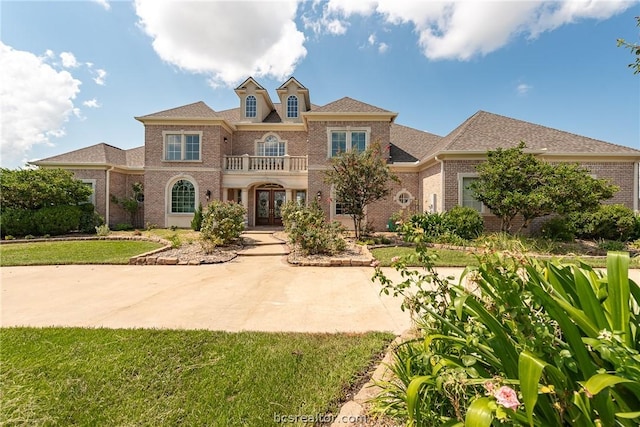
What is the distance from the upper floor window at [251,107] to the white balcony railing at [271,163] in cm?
354

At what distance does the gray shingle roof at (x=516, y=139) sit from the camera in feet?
40.7

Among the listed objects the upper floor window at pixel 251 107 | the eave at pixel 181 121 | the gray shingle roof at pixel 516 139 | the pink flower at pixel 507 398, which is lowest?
the pink flower at pixel 507 398

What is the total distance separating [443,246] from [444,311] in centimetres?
880

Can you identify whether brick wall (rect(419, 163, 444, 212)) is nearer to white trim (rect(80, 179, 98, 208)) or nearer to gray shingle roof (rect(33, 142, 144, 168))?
gray shingle roof (rect(33, 142, 144, 168))

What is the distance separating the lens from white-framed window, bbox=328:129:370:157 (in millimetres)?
14641

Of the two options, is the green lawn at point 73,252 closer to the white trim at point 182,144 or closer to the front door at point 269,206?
the white trim at point 182,144

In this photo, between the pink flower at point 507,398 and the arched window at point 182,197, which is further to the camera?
the arched window at point 182,197

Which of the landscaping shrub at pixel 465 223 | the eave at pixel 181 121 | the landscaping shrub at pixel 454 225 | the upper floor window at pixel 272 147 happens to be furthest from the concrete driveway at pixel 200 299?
the upper floor window at pixel 272 147

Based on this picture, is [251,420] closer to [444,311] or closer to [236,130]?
[444,311]

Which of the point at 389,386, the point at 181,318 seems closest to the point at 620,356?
the point at 389,386

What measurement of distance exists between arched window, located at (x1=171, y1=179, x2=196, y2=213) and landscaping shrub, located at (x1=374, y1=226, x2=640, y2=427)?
1601cm

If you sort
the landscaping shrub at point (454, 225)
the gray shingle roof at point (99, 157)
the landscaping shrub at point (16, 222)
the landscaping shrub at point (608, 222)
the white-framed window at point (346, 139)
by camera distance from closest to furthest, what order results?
the landscaping shrub at point (608, 222) → the landscaping shrub at point (454, 225) → the landscaping shrub at point (16, 222) → the white-framed window at point (346, 139) → the gray shingle roof at point (99, 157)

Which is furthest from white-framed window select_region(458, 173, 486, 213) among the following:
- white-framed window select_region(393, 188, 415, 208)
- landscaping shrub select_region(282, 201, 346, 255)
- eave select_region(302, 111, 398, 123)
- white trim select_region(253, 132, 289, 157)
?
white trim select_region(253, 132, 289, 157)

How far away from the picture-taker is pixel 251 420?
6.66ft
